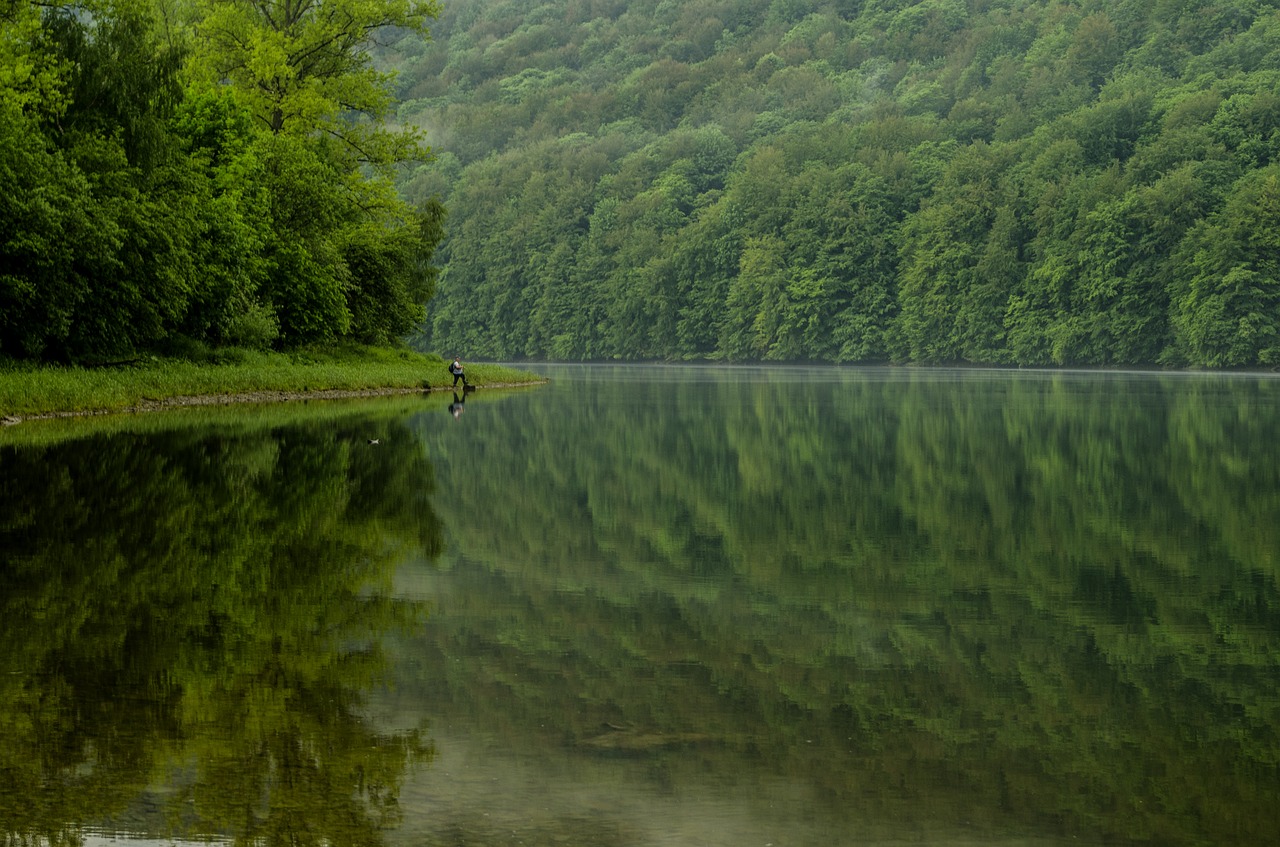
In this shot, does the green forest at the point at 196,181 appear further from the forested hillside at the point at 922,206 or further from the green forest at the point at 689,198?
the forested hillside at the point at 922,206

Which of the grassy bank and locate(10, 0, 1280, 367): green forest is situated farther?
locate(10, 0, 1280, 367): green forest

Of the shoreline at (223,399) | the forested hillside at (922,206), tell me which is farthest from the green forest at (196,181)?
the forested hillside at (922,206)

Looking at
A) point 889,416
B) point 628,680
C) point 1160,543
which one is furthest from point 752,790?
point 889,416

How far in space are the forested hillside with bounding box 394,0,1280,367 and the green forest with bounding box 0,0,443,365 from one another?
39.1 m

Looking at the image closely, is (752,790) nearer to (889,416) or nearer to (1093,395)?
(889,416)

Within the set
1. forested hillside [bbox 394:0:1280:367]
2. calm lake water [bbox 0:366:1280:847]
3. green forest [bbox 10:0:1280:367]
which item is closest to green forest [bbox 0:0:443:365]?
green forest [bbox 10:0:1280:367]

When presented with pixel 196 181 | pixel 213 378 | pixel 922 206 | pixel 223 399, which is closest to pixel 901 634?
pixel 223 399

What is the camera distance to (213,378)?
45.2 meters

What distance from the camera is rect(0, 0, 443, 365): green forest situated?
129ft

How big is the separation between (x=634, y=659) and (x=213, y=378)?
38.1 meters

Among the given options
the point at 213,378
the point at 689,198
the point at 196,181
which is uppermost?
the point at 689,198

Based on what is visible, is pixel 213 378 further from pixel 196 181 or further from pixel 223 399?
pixel 196 181

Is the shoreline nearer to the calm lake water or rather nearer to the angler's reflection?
the calm lake water

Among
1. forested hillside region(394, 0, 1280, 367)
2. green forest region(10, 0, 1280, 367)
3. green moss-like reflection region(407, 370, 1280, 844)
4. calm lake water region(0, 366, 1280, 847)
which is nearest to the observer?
calm lake water region(0, 366, 1280, 847)
